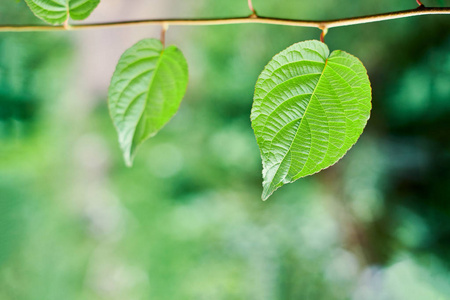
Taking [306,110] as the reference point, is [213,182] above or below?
below

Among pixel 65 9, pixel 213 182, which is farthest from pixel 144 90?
pixel 213 182

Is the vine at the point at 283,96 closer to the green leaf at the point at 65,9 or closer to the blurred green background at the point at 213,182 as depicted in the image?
the green leaf at the point at 65,9

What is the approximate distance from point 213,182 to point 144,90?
1.55 meters

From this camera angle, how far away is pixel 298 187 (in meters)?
1.82

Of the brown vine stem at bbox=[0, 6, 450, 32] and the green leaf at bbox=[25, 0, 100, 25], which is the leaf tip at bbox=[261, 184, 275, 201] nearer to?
the brown vine stem at bbox=[0, 6, 450, 32]

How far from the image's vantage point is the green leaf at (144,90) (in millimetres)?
344

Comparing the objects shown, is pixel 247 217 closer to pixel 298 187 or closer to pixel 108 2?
pixel 298 187

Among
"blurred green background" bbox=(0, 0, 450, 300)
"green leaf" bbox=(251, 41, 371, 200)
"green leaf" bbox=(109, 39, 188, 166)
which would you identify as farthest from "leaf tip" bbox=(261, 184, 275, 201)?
"blurred green background" bbox=(0, 0, 450, 300)

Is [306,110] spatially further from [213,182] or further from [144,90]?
[213,182]

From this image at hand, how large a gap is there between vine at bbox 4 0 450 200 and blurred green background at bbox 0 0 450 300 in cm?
141

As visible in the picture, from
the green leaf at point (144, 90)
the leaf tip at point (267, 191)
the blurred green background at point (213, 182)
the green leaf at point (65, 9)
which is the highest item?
the green leaf at point (65, 9)

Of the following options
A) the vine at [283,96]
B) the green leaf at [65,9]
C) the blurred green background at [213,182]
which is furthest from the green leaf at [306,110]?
the blurred green background at [213,182]

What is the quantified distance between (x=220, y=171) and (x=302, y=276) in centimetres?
74

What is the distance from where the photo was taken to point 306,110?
1.06 ft
